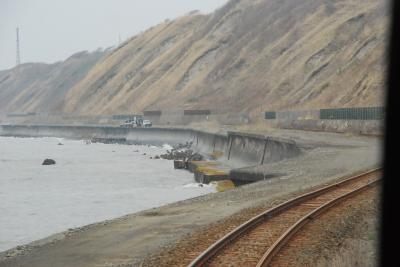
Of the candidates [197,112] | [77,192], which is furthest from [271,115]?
[77,192]

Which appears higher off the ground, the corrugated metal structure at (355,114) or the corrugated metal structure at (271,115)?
the corrugated metal structure at (355,114)

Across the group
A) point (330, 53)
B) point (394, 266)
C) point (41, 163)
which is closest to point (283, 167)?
point (394, 266)

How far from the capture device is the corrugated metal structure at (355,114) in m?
52.6

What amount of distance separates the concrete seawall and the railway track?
19788mm

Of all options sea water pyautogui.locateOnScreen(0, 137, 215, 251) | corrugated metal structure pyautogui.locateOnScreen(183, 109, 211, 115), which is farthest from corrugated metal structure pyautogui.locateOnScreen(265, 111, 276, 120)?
corrugated metal structure pyautogui.locateOnScreen(183, 109, 211, 115)

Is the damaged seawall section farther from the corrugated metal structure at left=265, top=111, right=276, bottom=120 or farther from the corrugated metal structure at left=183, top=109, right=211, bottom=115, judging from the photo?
the corrugated metal structure at left=183, top=109, right=211, bottom=115

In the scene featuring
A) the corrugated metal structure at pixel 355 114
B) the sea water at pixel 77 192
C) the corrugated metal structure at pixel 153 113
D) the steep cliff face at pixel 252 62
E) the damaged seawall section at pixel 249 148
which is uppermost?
the steep cliff face at pixel 252 62

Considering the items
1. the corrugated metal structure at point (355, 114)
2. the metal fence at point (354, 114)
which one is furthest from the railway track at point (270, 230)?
the corrugated metal structure at point (355, 114)

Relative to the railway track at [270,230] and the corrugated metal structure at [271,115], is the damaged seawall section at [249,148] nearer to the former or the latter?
the corrugated metal structure at [271,115]

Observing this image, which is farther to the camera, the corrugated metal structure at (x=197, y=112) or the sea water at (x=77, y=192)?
the corrugated metal structure at (x=197, y=112)

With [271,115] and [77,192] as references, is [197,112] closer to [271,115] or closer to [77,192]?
[271,115]

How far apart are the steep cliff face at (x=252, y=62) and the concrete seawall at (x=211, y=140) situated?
12622 mm

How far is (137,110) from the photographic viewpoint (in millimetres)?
145000

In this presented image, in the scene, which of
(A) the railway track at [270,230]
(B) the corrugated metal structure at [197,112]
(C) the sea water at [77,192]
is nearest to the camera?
(A) the railway track at [270,230]
